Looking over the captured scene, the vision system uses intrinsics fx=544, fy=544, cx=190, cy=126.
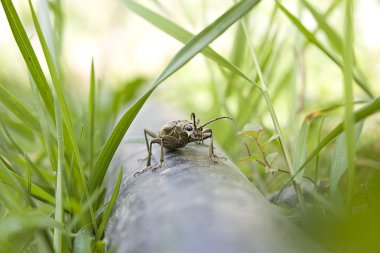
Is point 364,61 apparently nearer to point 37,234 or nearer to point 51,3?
point 51,3

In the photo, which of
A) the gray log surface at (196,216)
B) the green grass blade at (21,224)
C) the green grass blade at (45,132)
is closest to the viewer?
the gray log surface at (196,216)

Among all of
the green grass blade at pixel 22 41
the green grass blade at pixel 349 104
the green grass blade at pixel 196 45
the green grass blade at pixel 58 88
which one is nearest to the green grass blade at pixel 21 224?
the green grass blade at pixel 58 88

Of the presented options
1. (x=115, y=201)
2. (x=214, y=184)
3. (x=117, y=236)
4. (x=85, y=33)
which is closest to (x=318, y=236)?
(x=214, y=184)

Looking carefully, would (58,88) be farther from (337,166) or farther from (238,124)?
(238,124)

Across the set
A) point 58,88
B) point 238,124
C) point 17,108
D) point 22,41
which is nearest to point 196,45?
point 58,88

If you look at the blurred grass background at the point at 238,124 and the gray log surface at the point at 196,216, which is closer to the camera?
the gray log surface at the point at 196,216

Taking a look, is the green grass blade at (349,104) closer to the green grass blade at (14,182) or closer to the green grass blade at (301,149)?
the green grass blade at (301,149)

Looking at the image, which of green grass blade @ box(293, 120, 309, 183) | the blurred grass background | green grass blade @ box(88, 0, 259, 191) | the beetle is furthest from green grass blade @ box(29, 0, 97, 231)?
green grass blade @ box(293, 120, 309, 183)
